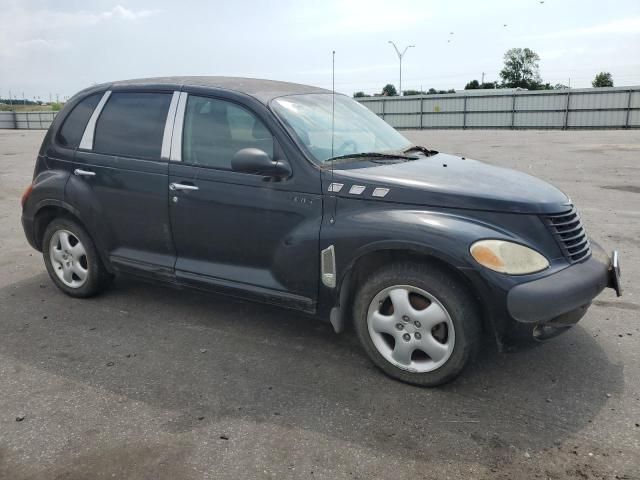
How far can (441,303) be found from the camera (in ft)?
9.95

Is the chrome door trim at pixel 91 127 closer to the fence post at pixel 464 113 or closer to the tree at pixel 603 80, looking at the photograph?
the fence post at pixel 464 113

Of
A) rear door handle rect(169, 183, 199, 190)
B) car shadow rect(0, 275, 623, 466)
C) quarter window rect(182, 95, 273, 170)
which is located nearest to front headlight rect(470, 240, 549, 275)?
car shadow rect(0, 275, 623, 466)

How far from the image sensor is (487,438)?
2.73 meters

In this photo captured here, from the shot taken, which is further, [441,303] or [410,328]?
[410,328]

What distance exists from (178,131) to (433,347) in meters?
2.32

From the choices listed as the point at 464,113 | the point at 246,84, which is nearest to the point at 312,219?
the point at 246,84

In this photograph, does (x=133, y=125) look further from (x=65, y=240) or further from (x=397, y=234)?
(x=397, y=234)

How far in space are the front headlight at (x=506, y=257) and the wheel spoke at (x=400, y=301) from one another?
46 centimetres

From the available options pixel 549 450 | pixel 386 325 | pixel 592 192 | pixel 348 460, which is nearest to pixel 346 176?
pixel 386 325

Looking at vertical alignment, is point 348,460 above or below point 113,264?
below

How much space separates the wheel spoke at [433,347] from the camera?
122 inches

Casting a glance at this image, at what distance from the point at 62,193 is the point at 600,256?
399 cm

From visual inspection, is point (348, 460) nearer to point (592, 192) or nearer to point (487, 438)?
point (487, 438)

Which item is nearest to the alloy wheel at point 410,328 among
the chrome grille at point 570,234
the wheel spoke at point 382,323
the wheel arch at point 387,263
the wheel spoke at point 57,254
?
the wheel spoke at point 382,323
